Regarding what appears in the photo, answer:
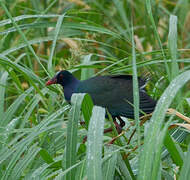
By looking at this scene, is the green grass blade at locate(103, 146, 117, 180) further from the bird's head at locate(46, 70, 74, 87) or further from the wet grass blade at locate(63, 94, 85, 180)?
the bird's head at locate(46, 70, 74, 87)

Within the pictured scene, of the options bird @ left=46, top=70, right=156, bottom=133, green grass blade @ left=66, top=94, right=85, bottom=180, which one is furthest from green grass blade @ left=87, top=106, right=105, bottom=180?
bird @ left=46, top=70, right=156, bottom=133

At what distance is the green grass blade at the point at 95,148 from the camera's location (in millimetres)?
1703

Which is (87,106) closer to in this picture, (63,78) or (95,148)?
(95,148)

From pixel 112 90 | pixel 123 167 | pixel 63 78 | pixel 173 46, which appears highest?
pixel 173 46

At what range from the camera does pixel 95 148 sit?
175 cm

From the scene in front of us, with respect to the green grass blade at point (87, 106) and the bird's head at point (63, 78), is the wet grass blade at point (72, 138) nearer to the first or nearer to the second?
the green grass blade at point (87, 106)

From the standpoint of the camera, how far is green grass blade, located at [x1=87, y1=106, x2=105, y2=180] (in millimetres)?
1703

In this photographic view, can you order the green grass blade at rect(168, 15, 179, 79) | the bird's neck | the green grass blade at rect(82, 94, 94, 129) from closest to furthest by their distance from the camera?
1. the green grass blade at rect(82, 94, 94, 129)
2. the green grass blade at rect(168, 15, 179, 79)
3. the bird's neck

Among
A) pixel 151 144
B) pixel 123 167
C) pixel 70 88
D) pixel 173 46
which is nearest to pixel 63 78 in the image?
pixel 70 88

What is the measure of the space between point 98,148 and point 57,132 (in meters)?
0.95

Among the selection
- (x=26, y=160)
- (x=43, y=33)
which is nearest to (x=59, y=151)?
(x=26, y=160)

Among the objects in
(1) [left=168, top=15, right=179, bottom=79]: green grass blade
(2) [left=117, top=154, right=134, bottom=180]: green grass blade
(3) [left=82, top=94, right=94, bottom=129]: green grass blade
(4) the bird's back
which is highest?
(1) [left=168, top=15, right=179, bottom=79]: green grass blade

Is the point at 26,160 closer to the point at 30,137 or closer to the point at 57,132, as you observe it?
the point at 30,137

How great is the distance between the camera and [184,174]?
5.84ft
